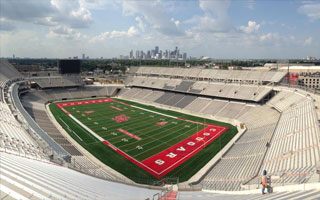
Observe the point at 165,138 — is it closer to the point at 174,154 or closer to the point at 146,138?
the point at 146,138

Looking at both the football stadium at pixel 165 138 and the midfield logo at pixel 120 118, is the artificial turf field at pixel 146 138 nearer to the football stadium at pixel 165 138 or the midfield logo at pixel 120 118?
the midfield logo at pixel 120 118

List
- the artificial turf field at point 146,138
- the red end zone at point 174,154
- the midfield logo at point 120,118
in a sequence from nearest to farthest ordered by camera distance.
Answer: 1. the red end zone at point 174,154
2. the artificial turf field at point 146,138
3. the midfield logo at point 120,118

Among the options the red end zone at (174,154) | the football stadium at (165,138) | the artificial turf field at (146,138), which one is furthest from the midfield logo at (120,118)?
the red end zone at (174,154)

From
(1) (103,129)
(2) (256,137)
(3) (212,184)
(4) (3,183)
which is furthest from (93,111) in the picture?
(4) (3,183)

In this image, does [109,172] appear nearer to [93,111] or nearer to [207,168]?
[207,168]

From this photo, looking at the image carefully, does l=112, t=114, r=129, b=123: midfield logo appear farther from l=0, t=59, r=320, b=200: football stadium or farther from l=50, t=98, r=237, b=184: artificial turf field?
l=0, t=59, r=320, b=200: football stadium

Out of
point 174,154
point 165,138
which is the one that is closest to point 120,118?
point 165,138
